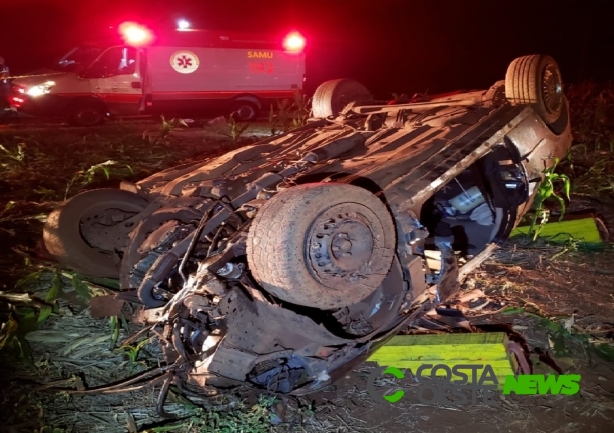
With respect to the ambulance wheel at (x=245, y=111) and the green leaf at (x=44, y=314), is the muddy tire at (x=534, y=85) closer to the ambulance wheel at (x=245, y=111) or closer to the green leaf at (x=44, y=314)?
the green leaf at (x=44, y=314)

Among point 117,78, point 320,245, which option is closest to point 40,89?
point 117,78

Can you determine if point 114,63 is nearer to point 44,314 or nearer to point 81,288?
point 81,288

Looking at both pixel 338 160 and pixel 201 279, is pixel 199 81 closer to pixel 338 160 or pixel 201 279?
pixel 338 160

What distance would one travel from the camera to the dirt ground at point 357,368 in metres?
2.55

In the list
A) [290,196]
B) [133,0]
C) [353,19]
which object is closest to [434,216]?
[290,196]

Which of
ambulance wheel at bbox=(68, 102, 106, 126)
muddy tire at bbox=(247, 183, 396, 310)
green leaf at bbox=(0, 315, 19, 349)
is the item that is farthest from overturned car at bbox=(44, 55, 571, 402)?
ambulance wheel at bbox=(68, 102, 106, 126)

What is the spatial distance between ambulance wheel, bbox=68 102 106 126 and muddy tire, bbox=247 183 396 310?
32.6 ft

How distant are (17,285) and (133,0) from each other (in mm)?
27778

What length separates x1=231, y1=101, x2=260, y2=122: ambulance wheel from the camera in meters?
12.5

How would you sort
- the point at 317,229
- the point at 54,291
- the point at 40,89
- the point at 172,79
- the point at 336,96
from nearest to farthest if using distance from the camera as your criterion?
the point at 317,229 → the point at 54,291 → the point at 336,96 → the point at 40,89 → the point at 172,79

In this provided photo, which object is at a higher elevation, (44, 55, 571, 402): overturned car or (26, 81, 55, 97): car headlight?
(26, 81, 55, 97): car headlight

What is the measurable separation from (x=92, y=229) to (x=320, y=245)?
2.11 m

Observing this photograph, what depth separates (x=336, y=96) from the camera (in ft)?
16.9

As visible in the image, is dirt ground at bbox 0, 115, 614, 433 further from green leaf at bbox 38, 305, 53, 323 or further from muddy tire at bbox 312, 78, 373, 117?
muddy tire at bbox 312, 78, 373, 117
